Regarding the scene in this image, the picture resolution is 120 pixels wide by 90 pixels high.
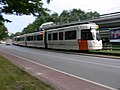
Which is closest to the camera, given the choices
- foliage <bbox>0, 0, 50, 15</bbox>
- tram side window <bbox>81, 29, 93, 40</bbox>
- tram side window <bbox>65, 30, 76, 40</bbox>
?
foliage <bbox>0, 0, 50, 15</bbox>

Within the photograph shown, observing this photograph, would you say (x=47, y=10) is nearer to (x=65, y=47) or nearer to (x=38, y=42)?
(x=65, y=47)

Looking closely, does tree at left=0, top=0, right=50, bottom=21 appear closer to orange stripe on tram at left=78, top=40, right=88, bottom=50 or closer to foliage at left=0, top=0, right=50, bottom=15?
foliage at left=0, top=0, right=50, bottom=15

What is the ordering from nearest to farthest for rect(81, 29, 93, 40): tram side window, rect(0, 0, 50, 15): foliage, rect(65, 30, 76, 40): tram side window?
rect(0, 0, 50, 15): foliage → rect(81, 29, 93, 40): tram side window → rect(65, 30, 76, 40): tram side window

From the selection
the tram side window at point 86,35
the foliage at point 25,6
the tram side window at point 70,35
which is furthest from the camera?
the tram side window at point 70,35

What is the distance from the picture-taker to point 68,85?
43.5 ft

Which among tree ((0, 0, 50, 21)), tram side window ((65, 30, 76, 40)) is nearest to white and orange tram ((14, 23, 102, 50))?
tram side window ((65, 30, 76, 40))

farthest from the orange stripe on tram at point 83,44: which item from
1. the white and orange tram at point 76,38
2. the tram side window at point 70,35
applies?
the tram side window at point 70,35

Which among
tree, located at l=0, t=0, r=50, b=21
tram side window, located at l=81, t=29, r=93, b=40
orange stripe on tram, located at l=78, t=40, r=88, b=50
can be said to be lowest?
orange stripe on tram, located at l=78, t=40, r=88, b=50

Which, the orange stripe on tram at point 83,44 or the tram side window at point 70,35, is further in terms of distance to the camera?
the tram side window at point 70,35

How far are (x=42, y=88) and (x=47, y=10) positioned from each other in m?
10.1

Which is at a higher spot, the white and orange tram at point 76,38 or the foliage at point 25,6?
the foliage at point 25,6

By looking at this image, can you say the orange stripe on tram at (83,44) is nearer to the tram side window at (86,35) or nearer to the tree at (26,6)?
the tram side window at (86,35)

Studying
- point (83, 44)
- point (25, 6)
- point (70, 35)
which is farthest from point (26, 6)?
point (70, 35)

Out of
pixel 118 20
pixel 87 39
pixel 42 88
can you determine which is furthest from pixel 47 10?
pixel 118 20
